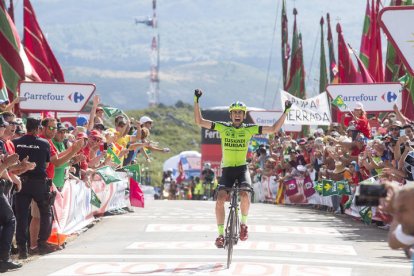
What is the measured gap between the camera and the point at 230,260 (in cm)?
1467

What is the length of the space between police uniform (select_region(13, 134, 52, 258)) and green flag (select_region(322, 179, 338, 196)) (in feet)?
34.2

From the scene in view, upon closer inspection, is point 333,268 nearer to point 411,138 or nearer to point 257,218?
point 411,138

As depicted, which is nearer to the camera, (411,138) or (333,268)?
(333,268)

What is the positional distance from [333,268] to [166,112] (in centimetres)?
14903

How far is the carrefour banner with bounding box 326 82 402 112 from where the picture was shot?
92.0 ft

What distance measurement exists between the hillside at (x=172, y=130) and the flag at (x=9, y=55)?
382ft

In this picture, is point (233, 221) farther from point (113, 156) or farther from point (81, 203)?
point (113, 156)

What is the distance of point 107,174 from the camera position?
859 inches

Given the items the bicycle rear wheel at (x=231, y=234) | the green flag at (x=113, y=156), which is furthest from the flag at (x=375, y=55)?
the bicycle rear wheel at (x=231, y=234)

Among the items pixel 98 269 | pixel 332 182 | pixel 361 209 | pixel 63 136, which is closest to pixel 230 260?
pixel 98 269

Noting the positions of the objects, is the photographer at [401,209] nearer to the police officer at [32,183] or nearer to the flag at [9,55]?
the police officer at [32,183]

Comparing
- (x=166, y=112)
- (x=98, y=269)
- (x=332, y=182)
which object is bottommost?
(x=98, y=269)

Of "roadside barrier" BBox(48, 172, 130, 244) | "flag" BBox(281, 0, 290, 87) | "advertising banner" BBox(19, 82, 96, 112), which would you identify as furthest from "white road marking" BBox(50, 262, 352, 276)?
"flag" BBox(281, 0, 290, 87)

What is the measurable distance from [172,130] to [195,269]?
14371cm
